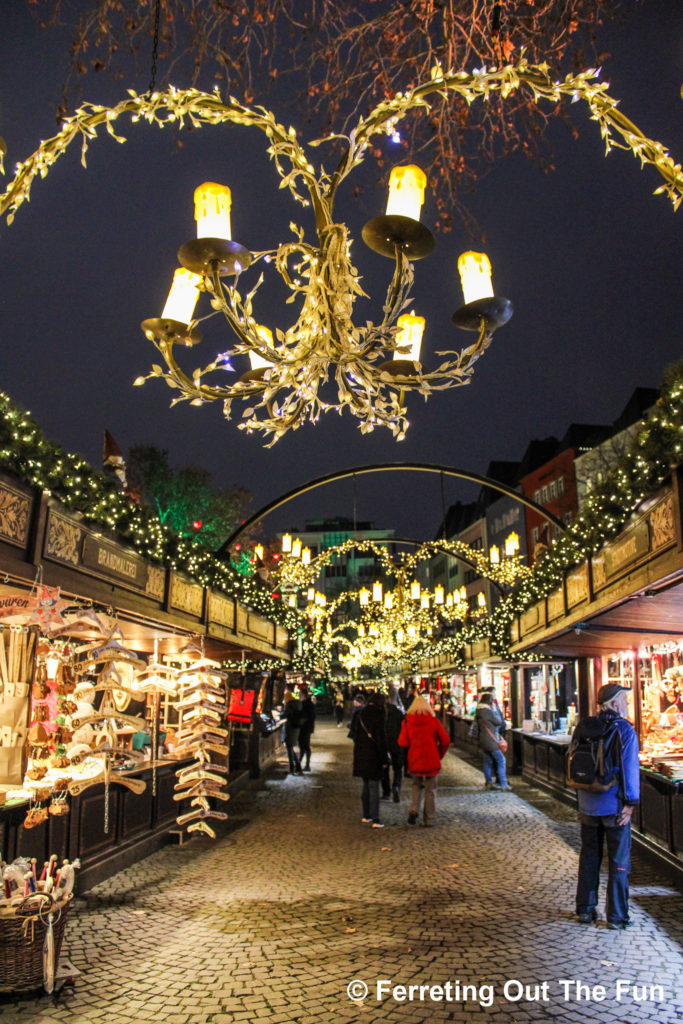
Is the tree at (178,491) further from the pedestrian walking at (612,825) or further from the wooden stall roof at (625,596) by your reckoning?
the pedestrian walking at (612,825)

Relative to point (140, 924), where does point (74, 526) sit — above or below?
above

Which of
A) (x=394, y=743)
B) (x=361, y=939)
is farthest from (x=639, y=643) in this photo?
(x=361, y=939)

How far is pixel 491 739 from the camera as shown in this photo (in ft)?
47.4

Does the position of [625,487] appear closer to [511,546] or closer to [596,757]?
[596,757]

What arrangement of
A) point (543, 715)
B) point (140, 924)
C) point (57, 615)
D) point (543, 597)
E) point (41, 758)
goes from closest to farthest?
point (57, 615), point (140, 924), point (41, 758), point (543, 597), point (543, 715)

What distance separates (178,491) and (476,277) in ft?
75.3

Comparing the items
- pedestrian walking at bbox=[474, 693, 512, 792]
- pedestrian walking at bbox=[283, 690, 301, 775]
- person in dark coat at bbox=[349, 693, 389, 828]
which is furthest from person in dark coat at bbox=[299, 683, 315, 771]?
person in dark coat at bbox=[349, 693, 389, 828]

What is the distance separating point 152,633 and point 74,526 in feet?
12.1

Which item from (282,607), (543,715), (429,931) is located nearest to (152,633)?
(429,931)

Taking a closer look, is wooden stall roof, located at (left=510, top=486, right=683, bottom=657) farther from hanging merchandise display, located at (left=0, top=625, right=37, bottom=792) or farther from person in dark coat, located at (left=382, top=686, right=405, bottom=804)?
hanging merchandise display, located at (left=0, top=625, right=37, bottom=792)

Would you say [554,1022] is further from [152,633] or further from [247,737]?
[247,737]

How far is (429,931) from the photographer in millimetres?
5684

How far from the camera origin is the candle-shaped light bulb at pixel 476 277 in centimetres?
447

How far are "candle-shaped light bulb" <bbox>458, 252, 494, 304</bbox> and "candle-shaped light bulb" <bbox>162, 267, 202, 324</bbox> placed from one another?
6.01ft
